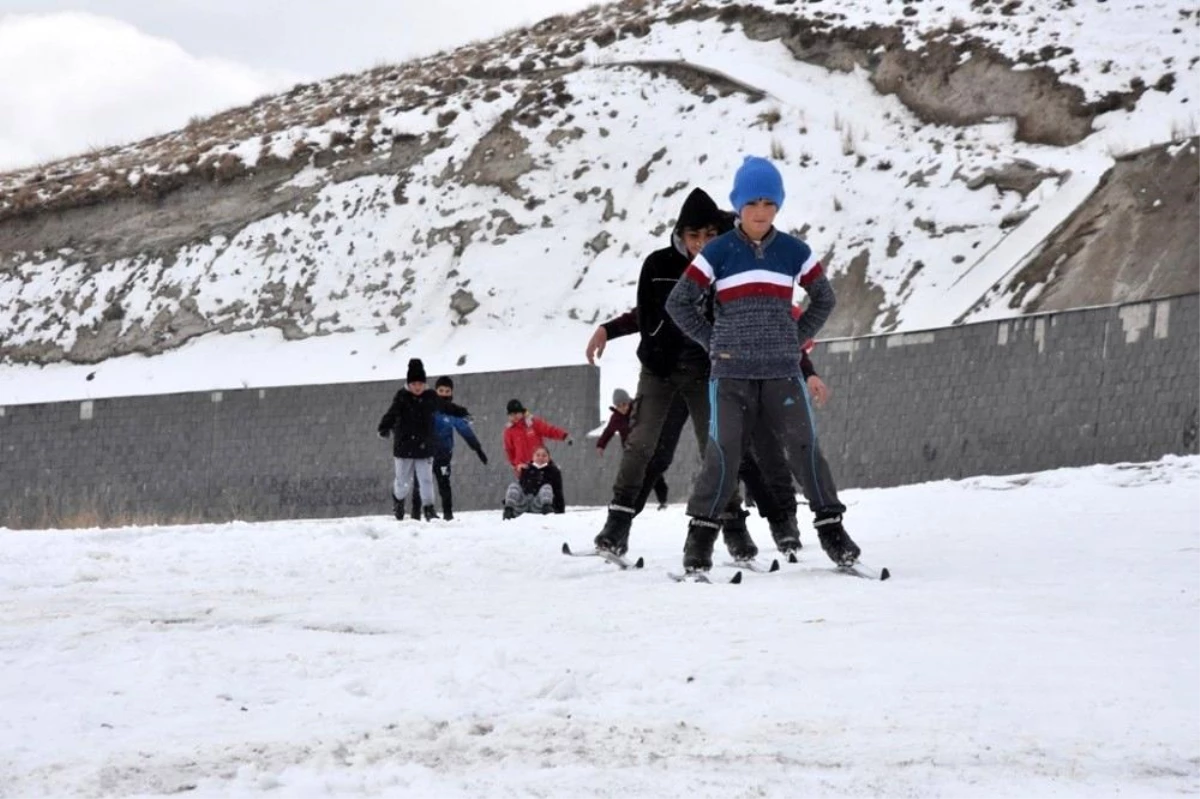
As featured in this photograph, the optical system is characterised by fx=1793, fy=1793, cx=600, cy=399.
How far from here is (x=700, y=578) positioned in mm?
8438

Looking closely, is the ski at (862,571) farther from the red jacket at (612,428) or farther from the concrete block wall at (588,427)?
the concrete block wall at (588,427)

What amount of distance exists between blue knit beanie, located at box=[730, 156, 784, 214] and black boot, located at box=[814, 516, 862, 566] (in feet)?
5.10

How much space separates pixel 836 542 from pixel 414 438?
10.7 metres

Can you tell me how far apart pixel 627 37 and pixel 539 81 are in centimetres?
253

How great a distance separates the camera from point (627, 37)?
42656mm

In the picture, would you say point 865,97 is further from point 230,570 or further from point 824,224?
point 230,570

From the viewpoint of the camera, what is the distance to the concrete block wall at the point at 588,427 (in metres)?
17.1

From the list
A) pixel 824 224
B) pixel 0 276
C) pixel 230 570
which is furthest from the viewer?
pixel 0 276

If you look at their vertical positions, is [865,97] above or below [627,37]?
below

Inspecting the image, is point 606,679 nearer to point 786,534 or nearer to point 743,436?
point 743,436

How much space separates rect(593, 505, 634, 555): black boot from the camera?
31.9 feet

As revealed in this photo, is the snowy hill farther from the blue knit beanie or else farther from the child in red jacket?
the blue knit beanie

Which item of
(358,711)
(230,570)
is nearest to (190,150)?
(230,570)

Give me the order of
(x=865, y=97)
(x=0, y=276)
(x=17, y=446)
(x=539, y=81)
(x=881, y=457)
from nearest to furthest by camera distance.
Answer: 1. (x=881, y=457)
2. (x=17, y=446)
3. (x=865, y=97)
4. (x=539, y=81)
5. (x=0, y=276)
